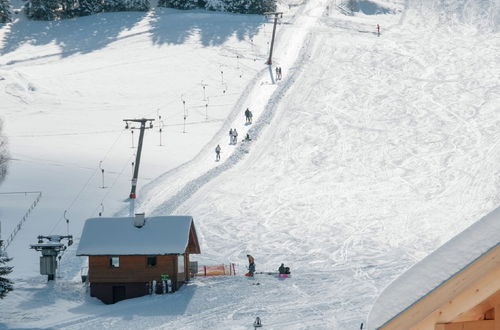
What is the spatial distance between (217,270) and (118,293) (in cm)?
343

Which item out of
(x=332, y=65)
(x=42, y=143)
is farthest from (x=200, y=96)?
(x=42, y=143)

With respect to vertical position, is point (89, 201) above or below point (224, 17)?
below

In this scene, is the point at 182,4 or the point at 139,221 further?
the point at 182,4

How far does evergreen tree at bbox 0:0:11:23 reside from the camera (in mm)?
66625

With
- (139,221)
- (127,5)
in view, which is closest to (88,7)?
(127,5)

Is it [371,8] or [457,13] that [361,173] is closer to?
[457,13]

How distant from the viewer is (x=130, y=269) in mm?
29797

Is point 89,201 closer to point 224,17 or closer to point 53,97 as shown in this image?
point 53,97

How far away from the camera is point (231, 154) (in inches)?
1741

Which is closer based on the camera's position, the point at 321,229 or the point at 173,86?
the point at 321,229

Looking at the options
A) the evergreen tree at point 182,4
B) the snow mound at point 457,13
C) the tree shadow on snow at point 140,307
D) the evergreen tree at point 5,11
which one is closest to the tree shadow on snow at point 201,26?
the evergreen tree at point 182,4

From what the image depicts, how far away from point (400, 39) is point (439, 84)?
9736 mm

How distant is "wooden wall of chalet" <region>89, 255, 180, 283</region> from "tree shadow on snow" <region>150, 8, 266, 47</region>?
3546cm

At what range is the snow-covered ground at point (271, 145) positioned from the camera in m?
28.4
